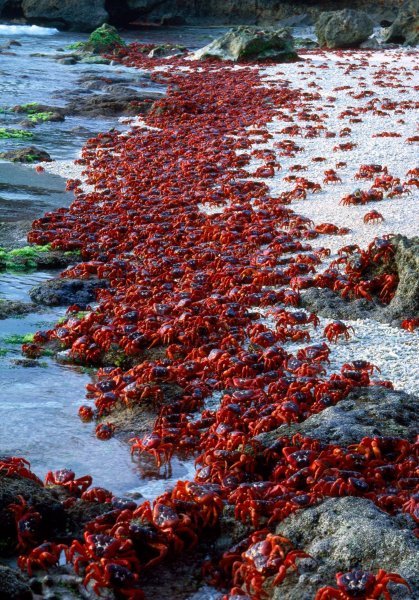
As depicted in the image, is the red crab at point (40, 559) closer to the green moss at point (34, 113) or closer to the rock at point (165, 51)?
the green moss at point (34, 113)

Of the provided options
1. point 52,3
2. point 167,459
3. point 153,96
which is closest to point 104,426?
point 167,459

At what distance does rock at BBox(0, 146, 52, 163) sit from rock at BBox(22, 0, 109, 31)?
36.3m

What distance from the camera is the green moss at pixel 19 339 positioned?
9.73 m

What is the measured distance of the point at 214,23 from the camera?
203 feet

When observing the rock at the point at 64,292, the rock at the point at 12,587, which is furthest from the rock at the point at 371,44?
the rock at the point at 12,587

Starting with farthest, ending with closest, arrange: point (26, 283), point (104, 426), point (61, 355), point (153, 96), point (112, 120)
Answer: point (153, 96), point (112, 120), point (26, 283), point (61, 355), point (104, 426)

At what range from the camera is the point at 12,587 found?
4.44 m

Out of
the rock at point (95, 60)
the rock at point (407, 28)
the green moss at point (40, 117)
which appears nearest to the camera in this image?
the green moss at point (40, 117)

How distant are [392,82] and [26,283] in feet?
66.8

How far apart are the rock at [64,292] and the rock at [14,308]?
9.7 inches

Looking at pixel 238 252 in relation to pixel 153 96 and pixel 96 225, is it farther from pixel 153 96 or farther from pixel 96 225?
pixel 153 96

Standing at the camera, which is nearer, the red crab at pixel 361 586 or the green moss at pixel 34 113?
the red crab at pixel 361 586

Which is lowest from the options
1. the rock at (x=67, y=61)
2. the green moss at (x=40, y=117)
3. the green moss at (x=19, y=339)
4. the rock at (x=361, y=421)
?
the green moss at (x=19, y=339)

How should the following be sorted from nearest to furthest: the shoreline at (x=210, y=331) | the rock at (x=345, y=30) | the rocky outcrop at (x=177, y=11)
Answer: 1. the shoreline at (x=210, y=331)
2. the rock at (x=345, y=30)
3. the rocky outcrop at (x=177, y=11)
